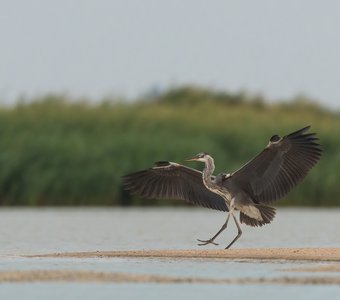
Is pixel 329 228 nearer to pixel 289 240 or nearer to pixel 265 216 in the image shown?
pixel 289 240

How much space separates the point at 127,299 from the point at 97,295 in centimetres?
38

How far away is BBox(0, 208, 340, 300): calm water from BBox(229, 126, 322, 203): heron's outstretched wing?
1663mm

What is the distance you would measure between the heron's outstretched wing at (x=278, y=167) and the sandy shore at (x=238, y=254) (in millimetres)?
1153

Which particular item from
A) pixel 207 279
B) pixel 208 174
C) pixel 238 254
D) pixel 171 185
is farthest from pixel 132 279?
pixel 171 185

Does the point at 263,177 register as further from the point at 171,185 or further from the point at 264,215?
the point at 171,185

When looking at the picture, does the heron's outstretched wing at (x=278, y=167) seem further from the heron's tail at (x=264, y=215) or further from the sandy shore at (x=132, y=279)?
the sandy shore at (x=132, y=279)

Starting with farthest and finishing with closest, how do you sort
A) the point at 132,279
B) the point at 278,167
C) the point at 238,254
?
the point at 278,167, the point at 238,254, the point at 132,279

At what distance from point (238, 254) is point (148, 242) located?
12.6 ft

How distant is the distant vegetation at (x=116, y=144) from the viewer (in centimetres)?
2761

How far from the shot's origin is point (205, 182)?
1753 cm

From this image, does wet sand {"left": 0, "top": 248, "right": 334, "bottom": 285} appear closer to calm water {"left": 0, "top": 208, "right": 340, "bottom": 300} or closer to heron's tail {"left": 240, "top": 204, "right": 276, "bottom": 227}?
calm water {"left": 0, "top": 208, "right": 340, "bottom": 300}

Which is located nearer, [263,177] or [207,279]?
[207,279]

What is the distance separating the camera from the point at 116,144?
2919 cm

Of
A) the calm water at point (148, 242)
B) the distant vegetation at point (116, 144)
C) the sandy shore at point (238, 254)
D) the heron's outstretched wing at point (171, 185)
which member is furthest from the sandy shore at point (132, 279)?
the distant vegetation at point (116, 144)
